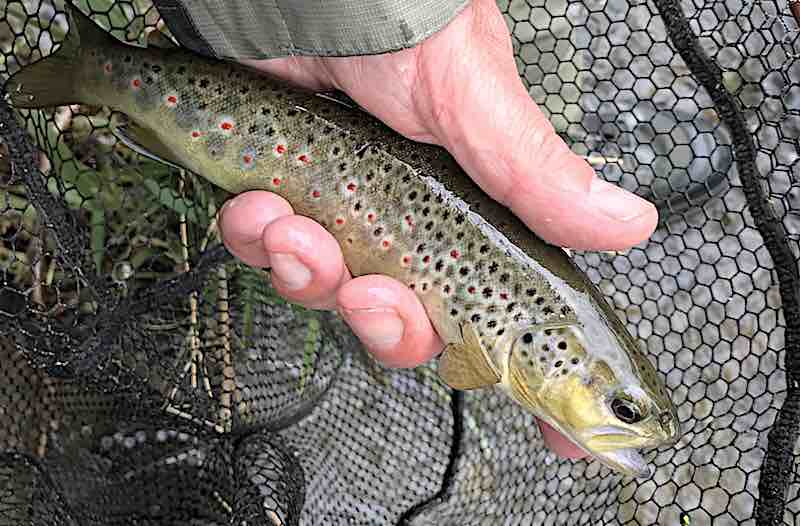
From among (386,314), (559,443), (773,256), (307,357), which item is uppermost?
(386,314)

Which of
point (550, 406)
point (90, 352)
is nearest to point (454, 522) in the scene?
point (550, 406)

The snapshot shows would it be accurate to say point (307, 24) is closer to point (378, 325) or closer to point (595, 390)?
point (378, 325)

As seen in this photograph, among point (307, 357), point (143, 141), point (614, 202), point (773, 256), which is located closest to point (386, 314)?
point (614, 202)

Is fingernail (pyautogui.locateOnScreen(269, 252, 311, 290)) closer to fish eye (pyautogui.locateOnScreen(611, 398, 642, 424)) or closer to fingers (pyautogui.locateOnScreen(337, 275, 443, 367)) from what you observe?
fingers (pyautogui.locateOnScreen(337, 275, 443, 367))

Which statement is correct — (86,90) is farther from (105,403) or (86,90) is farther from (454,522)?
(454,522)

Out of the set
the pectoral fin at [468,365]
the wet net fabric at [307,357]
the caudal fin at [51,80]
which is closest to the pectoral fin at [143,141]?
the caudal fin at [51,80]

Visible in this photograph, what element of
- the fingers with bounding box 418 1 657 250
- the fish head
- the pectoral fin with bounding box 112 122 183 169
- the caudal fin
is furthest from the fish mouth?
the caudal fin
